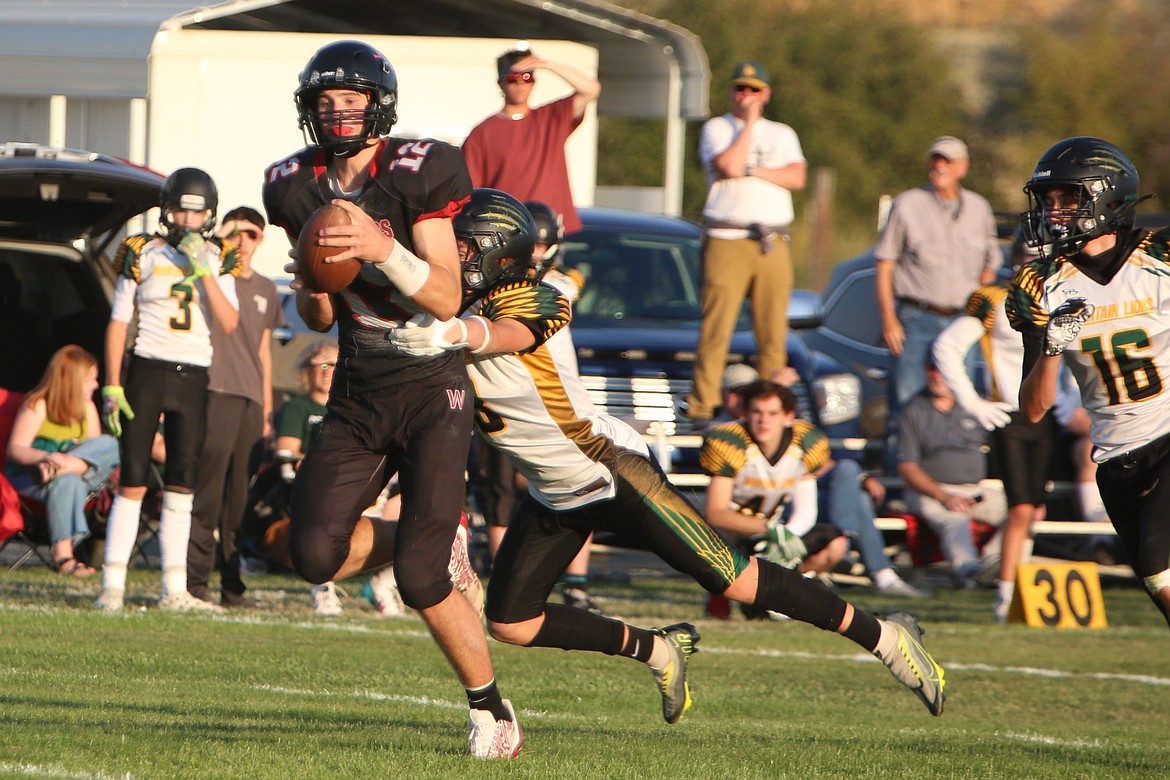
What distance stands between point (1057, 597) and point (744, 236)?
9.57ft

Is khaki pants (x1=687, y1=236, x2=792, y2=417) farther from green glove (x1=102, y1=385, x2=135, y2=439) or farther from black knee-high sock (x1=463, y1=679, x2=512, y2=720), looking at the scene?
black knee-high sock (x1=463, y1=679, x2=512, y2=720)

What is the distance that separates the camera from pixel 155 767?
205 inches

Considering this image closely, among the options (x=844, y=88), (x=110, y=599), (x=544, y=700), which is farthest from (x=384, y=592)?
(x=844, y=88)

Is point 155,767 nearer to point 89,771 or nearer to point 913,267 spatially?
point 89,771

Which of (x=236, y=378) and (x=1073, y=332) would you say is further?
(x=236, y=378)

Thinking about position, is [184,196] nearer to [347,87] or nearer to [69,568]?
[69,568]

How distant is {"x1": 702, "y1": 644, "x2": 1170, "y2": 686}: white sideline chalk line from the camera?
884cm

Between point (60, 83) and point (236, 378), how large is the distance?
12.6 feet

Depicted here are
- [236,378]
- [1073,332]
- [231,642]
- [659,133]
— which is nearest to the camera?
[1073,332]

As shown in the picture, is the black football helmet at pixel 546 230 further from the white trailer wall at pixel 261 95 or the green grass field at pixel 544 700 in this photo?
the white trailer wall at pixel 261 95

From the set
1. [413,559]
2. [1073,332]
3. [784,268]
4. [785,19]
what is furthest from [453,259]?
[785,19]

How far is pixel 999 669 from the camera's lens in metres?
8.91

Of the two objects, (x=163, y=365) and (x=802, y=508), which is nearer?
(x=163, y=365)

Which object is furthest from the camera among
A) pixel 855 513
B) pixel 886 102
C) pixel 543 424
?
pixel 886 102
